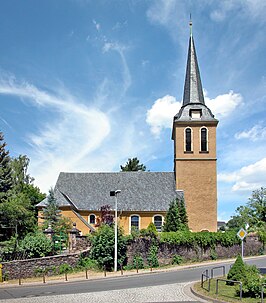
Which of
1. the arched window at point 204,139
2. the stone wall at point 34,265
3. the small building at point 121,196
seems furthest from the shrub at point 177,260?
the arched window at point 204,139

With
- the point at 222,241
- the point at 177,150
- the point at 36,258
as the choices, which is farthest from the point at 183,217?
the point at 36,258

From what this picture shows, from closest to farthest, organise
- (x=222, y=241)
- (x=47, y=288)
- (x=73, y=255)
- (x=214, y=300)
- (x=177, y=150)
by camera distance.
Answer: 1. (x=214, y=300)
2. (x=47, y=288)
3. (x=73, y=255)
4. (x=222, y=241)
5. (x=177, y=150)

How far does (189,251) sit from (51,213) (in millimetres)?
14303

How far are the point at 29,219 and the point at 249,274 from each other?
25263mm

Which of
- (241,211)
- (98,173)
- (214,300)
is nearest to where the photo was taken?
(214,300)

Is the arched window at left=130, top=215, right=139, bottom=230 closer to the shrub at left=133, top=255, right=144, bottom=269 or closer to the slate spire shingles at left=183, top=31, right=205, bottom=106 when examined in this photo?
the shrub at left=133, top=255, right=144, bottom=269

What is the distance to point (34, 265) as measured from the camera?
2434cm

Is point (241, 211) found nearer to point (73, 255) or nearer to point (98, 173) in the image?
point (98, 173)

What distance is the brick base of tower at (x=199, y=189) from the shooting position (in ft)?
140

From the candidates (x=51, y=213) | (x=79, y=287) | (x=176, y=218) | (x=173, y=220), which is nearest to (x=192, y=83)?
(x=176, y=218)

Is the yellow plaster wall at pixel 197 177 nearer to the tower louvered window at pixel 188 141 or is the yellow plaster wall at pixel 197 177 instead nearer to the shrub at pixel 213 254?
the tower louvered window at pixel 188 141

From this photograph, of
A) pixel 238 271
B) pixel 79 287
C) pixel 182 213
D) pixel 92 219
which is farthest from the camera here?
pixel 92 219

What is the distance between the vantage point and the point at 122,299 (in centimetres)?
1527

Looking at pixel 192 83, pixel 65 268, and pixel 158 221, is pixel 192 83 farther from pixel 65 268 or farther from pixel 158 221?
pixel 65 268
